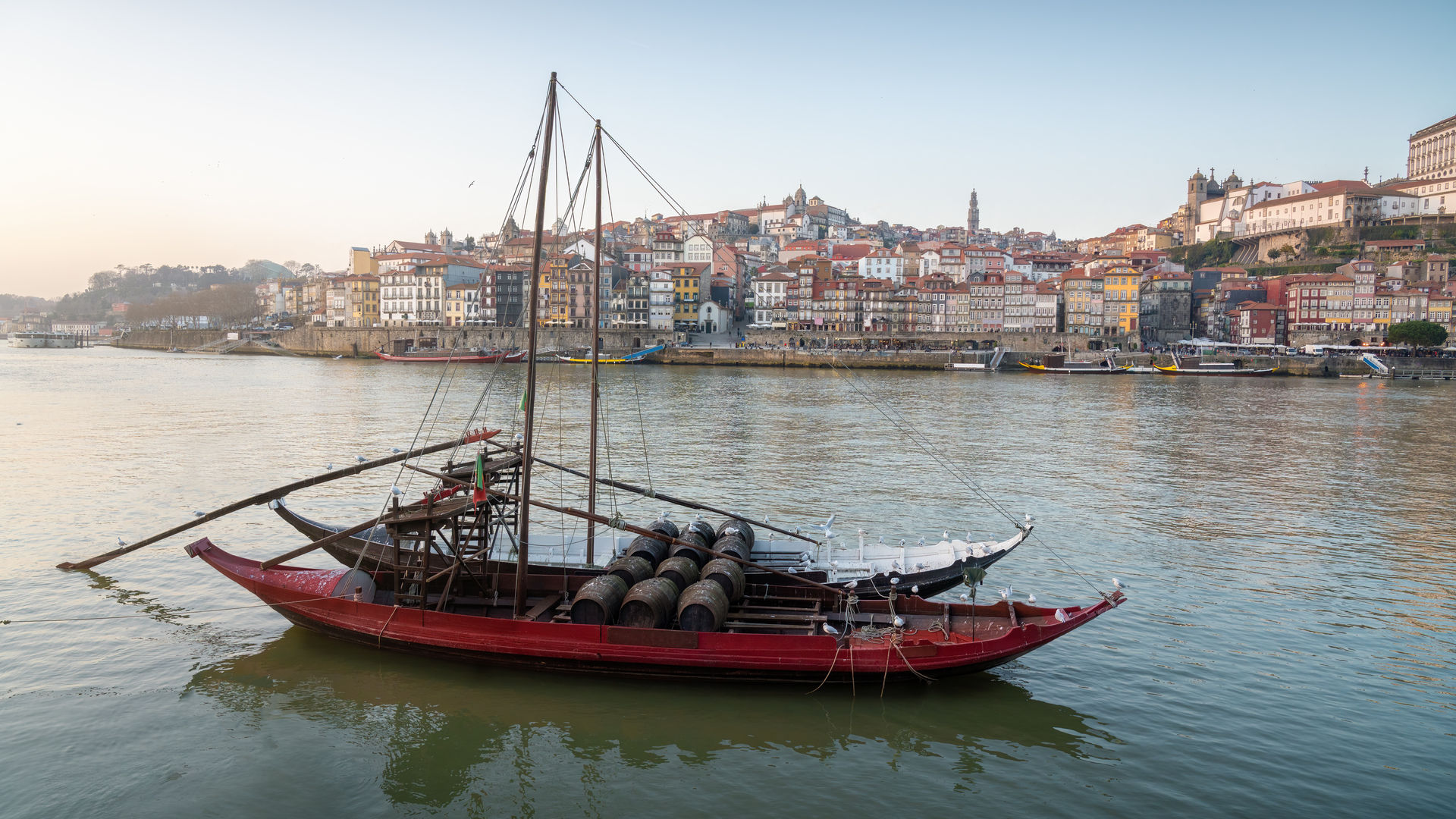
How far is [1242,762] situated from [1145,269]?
3644 inches

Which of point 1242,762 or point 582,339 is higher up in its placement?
point 582,339

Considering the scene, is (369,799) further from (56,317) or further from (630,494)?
(56,317)

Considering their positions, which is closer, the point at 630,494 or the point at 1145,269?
the point at 630,494

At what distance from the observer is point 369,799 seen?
299 inches

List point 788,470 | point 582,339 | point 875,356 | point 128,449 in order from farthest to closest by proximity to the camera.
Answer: point 582,339 < point 875,356 < point 128,449 < point 788,470

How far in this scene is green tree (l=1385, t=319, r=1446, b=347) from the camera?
70188 mm

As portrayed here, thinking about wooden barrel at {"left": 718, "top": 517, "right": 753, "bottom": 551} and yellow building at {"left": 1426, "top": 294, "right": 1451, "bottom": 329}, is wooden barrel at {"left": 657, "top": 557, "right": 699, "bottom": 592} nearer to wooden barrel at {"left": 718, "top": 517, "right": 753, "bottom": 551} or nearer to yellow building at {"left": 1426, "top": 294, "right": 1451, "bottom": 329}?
wooden barrel at {"left": 718, "top": 517, "right": 753, "bottom": 551}

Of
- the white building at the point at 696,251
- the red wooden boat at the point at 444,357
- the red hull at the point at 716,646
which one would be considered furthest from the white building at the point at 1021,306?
Answer: the red hull at the point at 716,646

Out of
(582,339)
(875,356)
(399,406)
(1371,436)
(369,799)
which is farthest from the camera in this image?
(582,339)

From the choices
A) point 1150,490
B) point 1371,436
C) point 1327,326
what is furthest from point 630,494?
point 1327,326

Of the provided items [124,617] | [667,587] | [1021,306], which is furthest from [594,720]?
[1021,306]

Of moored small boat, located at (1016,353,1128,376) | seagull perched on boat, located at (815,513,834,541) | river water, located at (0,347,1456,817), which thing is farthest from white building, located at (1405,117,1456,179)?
seagull perched on boat, located at (815,513,834,541)

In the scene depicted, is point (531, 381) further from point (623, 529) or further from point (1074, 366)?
point (1074, 366)

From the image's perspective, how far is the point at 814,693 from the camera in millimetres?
9398
